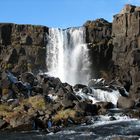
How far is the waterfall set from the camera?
358 feet

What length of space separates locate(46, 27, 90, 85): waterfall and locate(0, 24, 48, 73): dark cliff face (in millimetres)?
2110

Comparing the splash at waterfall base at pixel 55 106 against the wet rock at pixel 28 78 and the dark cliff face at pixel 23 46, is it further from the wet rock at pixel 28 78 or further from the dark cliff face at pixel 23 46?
the dark cliff face at pixel 23 46

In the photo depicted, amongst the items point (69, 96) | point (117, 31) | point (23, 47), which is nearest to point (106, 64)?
point (117, 31)

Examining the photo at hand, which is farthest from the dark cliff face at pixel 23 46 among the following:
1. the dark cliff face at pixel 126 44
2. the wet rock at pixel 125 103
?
the wet rock at pixel 125 103

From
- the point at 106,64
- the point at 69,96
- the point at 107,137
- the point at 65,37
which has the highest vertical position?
the point at 65,37

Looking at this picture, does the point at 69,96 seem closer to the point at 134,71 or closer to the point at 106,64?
the point at 134,71

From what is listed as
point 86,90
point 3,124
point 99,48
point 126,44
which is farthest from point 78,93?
point 99,48

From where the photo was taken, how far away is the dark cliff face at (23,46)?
A: 354ft

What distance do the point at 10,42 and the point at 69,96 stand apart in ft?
139

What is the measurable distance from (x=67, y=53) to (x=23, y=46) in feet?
38.1

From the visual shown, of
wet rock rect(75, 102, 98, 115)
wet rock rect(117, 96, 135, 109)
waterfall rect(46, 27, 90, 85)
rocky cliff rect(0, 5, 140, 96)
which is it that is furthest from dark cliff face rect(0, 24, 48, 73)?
wet rock rect(75, 102, 98, 115)

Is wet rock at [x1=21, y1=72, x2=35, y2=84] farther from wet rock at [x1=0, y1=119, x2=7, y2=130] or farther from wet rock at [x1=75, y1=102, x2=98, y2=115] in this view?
wet rock at [x1=0, y1=119, x2=7, y2=130]

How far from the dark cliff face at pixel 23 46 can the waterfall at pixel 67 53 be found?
83.1 inches

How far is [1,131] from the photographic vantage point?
5856 cm
